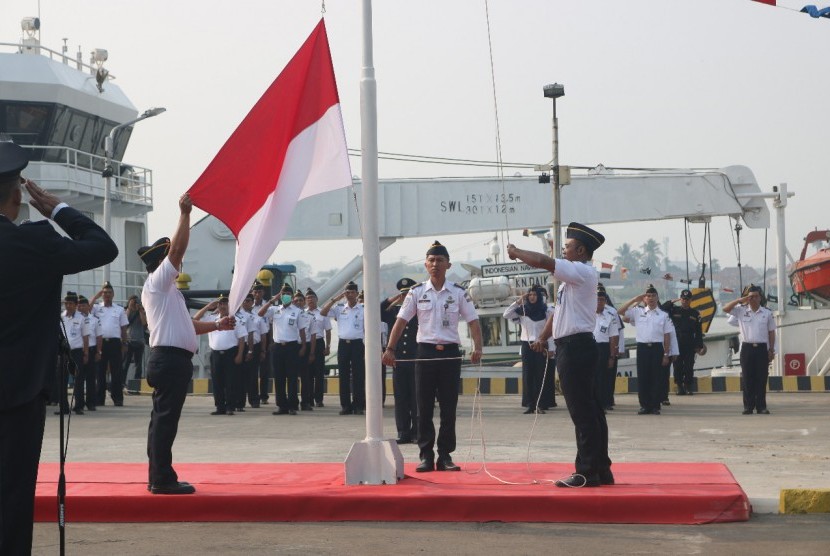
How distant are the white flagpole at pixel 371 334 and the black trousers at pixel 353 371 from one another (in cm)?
920

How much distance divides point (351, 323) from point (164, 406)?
31.8 feet

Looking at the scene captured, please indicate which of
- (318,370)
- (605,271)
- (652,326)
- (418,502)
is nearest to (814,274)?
(605,271)

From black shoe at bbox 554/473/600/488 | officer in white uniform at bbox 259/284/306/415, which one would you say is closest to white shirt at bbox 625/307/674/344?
officer in white uniform at bbox 259/284/306/415

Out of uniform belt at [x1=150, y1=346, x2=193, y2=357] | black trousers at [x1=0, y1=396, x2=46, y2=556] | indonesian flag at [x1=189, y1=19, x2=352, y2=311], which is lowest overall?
black trousers at [x1=0, y1=396, x2=46, y2=556]

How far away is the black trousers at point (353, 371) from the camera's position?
17.9m

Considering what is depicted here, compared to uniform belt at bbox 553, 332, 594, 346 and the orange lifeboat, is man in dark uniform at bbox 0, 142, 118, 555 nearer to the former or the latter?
uniform belt at bbox 553, 332, 594, 346

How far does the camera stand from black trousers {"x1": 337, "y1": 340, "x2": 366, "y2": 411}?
58.6 ft

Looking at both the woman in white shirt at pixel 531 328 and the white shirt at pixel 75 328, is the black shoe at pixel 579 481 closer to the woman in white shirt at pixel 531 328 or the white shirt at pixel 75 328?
the woman in white shirt at pixel 531 328

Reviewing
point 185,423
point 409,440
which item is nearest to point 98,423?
point 185,423

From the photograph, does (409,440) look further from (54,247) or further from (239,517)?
(54,247)

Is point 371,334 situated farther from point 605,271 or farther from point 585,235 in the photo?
point 605,271

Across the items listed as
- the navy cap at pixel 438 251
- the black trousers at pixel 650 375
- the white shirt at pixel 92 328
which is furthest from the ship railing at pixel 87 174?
the navy cap at pixel 438 251

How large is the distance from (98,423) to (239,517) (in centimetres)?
929

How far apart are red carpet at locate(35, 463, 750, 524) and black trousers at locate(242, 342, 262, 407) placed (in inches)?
447
